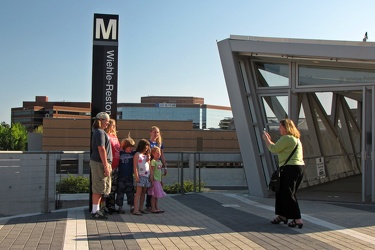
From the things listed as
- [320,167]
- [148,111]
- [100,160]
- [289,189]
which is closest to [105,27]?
[100,160]

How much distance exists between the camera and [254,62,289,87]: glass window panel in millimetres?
12133

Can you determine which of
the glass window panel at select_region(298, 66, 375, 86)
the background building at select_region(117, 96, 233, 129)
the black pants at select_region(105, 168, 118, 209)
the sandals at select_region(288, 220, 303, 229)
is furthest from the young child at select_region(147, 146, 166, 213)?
the background building at select_region(117, 96, 233, 129)

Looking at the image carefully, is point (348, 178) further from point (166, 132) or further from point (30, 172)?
point (166, 132)

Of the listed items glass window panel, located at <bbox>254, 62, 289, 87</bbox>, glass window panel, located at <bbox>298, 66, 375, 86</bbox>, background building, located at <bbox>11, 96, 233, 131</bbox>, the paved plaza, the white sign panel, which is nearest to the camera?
the paved plaza

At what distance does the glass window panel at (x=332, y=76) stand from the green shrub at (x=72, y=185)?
5.86 metres

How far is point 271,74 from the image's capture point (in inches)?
486

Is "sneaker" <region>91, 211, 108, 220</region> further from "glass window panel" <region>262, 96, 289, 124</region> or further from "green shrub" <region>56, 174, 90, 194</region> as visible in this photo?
"glass window panel" <region>262, 96, 289, 124</region>

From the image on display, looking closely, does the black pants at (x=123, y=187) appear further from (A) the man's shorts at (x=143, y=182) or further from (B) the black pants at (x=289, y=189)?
(B) the black pants at (x=289, y=189)

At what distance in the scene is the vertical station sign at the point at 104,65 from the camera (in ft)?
29.2

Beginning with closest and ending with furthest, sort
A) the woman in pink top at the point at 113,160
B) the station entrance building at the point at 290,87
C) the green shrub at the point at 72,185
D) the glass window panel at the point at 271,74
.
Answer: the woman in pink top at the point at 113,160 < the green shrub at the point at 72,185 < the station entrance building at the point at 290,87 < the glass window panel at the point at 271,74

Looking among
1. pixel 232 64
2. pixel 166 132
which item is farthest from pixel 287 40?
pixel 166 132

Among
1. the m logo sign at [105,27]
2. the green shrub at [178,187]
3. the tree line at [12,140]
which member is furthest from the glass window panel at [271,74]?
the tree line at [12,140]

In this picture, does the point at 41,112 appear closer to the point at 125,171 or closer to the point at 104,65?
the point at 104,65

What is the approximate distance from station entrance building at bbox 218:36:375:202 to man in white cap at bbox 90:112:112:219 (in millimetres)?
4938
